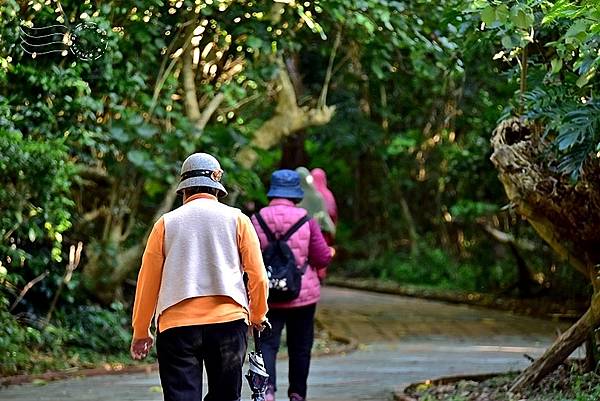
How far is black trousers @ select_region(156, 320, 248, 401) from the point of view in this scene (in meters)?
6.78

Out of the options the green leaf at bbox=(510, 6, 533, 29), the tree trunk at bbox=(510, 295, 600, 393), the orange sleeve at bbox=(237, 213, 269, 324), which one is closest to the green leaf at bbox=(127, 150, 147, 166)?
the tree trunk at bbox=(510, 295, 600, 393)

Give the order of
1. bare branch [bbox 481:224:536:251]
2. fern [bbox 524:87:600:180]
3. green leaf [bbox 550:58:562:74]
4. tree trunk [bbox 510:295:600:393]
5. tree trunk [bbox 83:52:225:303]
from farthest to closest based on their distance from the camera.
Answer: bare branch [bbox 481:224:536:251] → tree trunk [bbox 83:52:225:303] → tree trunk [bbox 510:295:600:393] → green leaf [bbox 550:58:562:74] → fern [bbox 524:87:600:180]

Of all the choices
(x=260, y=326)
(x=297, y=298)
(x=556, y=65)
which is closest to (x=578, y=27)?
(x=556, y=65)

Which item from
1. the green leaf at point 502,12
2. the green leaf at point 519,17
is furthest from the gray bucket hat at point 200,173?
the green leaf at point 519,17

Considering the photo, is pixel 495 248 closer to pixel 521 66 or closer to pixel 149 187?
pixel 149 187

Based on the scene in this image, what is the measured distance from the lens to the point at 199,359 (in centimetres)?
690

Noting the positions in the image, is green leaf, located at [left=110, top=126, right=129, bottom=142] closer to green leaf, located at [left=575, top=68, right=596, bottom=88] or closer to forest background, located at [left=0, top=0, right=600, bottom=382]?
forest background, located at [left=0, top=0, right=600, bottom=382]

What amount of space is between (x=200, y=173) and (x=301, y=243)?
9.02 feet

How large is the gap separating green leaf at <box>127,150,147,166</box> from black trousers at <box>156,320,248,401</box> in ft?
22.0

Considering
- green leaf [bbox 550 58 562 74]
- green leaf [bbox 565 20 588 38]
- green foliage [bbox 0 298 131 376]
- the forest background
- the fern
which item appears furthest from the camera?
green foliage [bbox 0 298 131 376]

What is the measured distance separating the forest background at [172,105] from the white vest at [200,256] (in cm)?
230

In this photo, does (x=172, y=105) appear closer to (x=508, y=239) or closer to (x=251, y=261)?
(x=251, y=261)

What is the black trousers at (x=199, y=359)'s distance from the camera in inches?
267

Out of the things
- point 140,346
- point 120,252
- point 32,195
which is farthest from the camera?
point 120,252
